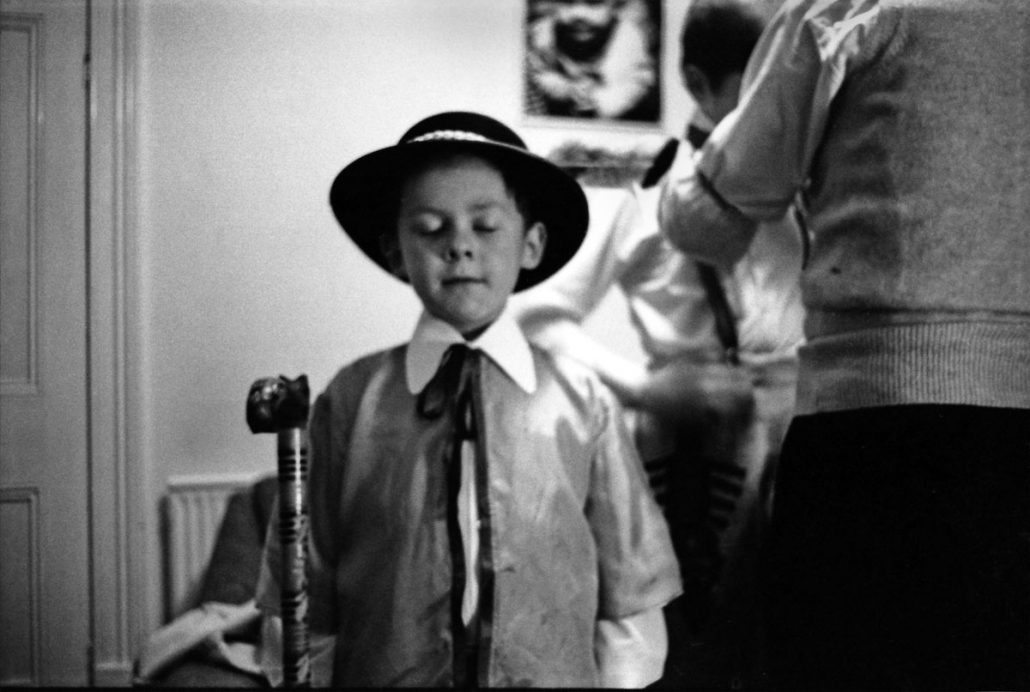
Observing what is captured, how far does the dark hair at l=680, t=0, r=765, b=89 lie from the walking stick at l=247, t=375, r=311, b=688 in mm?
642

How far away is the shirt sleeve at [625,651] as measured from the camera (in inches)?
37.3

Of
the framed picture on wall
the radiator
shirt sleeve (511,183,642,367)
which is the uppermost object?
the framed picture on wall

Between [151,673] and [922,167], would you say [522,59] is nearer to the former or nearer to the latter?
[922,167]

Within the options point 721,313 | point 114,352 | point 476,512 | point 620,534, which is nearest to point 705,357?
point 721,313

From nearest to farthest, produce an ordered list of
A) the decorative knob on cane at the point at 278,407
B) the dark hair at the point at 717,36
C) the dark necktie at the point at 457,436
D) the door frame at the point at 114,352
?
1. the decorative knob on cane at the point at 278,407
2. the dark necktie at the point at 457,436
3. the door frame at the point at 114,352
4. the dark hair at the point at 717,36

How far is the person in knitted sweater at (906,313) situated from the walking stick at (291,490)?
51 cm

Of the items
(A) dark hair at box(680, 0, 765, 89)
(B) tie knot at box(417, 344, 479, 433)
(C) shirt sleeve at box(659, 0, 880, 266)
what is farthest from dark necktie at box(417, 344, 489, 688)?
(A) dark hair at box(680, 0, 765, 89)

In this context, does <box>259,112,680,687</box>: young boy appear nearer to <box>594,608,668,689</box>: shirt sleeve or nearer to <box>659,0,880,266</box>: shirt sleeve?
<box>594,608,668,689</box>: shirt sleeve

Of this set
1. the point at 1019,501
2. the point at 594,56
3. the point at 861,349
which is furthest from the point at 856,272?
the point at 594,56

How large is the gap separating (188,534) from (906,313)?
80 cm

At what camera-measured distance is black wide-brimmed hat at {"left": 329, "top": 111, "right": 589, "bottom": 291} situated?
36.1 inches

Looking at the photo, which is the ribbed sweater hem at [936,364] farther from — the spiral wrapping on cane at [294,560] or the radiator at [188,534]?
the radiator at [188,534]

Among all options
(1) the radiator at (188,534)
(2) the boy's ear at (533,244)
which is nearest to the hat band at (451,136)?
(2) the boy's ear at (533,244)

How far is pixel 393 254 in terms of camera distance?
960mm
